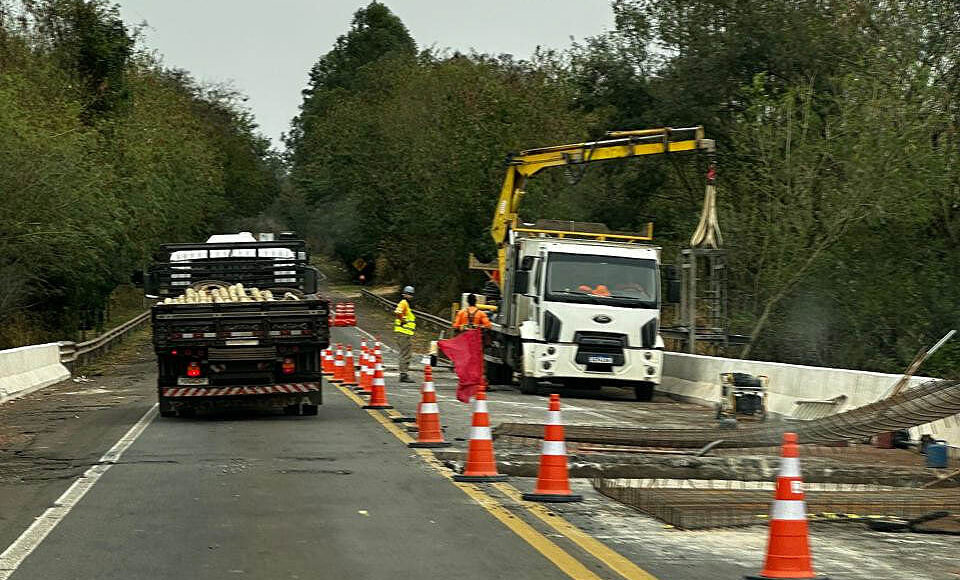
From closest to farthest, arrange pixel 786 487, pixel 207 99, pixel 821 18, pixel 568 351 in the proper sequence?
pixel 786 487
pixel 568 351
pixel 821 18
pixel 207 99

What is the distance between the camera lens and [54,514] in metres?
10.8

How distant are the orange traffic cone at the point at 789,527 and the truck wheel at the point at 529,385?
61.3ft

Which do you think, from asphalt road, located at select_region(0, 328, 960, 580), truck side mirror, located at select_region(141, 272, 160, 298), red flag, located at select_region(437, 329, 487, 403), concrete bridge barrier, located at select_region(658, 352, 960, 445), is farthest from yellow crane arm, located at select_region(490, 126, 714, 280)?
asphalt road, located at select_region(0, 328, 960, 580)

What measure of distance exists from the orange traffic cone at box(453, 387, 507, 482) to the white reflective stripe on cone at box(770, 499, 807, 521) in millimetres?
5167

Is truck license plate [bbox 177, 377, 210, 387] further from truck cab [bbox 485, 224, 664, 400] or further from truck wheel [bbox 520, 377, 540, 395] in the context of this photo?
truck wheel [bbox 520, 377, 540, 395]

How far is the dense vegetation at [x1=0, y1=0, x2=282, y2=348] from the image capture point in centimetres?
3678

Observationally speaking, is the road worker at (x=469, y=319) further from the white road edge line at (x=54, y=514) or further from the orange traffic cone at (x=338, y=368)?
the white road edge line at (x=54, y=514)

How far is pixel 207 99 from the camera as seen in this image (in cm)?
11038

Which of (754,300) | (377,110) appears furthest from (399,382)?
(377,110)

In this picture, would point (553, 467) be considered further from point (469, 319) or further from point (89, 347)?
point (89, 347)

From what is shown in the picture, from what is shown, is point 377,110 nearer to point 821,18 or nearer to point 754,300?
point 821,18

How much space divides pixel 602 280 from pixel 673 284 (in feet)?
4.45

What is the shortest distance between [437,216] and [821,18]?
1080 inches

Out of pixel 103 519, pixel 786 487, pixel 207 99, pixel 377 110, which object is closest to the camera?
pixel 786 487
